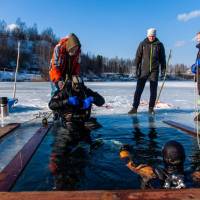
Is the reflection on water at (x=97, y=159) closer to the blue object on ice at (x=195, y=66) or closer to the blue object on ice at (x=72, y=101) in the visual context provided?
the blue object on ice at (x=72, y=101)

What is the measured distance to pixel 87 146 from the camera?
14.8 feet

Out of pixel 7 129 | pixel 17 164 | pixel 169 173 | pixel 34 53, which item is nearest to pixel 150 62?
pixel 7 129

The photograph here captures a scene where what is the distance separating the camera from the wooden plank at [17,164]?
9.57 feet

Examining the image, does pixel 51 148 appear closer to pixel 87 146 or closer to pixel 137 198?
pixel 87 146

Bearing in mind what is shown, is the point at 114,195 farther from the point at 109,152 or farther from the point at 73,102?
the point at 73,102

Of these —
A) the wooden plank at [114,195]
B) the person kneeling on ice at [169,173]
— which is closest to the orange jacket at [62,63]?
the person kneeling on ice at [169,173]

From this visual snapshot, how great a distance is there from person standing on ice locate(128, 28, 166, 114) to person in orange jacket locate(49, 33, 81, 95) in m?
2.04

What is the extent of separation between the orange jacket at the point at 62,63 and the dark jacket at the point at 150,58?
1977 millimetres

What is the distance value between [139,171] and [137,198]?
A: 87 cm

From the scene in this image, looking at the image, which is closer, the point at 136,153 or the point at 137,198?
the point at 137,198

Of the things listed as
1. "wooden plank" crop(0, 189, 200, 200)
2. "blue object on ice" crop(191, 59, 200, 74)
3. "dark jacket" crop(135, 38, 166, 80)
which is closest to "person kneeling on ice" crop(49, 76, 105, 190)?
"wooden plank" crop(0, 189, 200, 200)

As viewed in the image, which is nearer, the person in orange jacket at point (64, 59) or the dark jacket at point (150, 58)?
the person in orange jacket at point (64, 59)

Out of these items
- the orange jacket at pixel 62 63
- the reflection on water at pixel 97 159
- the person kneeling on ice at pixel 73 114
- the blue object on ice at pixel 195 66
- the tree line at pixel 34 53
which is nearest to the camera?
the reflection on water at pixel 97 159

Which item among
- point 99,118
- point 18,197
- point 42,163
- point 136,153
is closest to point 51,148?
point 42,163
